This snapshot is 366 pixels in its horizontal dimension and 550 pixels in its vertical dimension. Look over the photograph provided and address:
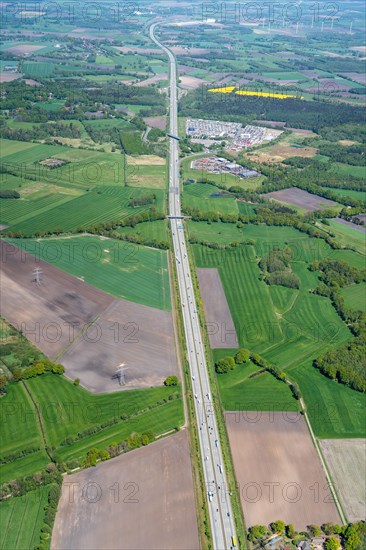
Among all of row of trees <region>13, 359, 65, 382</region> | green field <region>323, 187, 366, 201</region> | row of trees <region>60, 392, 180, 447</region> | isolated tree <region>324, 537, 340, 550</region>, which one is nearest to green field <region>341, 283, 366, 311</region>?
row of trees <region>60, 392, 180, 447</region>

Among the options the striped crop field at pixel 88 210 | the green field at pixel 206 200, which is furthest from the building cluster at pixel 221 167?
the striped crop field at pixel 88 210

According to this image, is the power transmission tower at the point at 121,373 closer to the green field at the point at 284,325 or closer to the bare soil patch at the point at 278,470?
the green field at the point at 284,325

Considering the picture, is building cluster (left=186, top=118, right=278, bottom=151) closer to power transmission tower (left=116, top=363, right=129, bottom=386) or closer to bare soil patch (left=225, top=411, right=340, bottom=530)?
power transmission tower (left=116, top=363, right=129, bottom=386)

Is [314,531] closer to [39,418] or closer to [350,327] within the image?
[39,418]

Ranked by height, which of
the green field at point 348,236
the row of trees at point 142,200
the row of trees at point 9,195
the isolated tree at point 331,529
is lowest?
the isolated tree at point 331,529

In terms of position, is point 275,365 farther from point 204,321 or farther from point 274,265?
point 274,265

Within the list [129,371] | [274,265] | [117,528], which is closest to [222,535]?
[117,528]

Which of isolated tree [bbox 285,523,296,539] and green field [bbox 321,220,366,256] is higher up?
green field [bbox 321,220,366,256]
